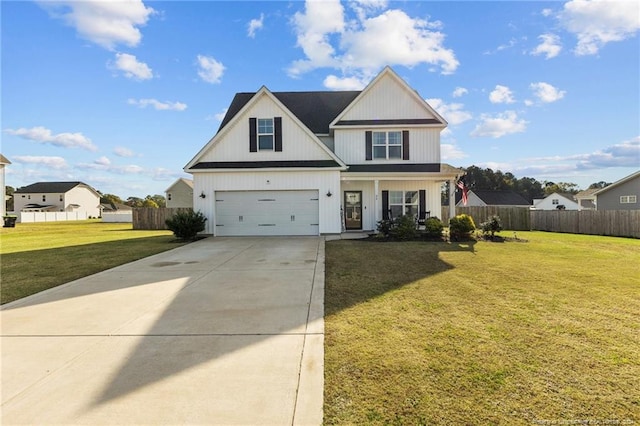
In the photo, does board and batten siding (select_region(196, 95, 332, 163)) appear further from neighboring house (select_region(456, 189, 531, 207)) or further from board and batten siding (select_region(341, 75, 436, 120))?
neighboring house (select_region(456, 189, 531, 207))

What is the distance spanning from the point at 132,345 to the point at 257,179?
40.4ft

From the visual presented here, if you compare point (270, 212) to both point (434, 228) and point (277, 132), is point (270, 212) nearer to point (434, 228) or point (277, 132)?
point (277, 132)

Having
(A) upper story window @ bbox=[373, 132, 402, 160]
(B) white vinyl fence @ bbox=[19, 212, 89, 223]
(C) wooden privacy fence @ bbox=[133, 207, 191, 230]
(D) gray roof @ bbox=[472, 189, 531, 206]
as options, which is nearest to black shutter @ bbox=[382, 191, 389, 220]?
(A) upper story window @ bbox=[373, 132, 402, 160]

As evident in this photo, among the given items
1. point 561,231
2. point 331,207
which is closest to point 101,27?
point 331,207

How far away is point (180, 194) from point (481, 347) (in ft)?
142

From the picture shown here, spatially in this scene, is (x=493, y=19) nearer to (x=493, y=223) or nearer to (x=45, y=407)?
(x=493, y=223)

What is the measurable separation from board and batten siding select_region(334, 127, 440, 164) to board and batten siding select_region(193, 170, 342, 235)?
220 centimetres

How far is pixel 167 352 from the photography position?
3.86m

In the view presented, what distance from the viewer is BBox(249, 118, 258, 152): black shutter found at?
1612 centimetres

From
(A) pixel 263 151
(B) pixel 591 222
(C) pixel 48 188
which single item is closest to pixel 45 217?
(C) pixel 48 188

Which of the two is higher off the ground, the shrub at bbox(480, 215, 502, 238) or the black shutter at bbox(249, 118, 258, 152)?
the black shutter at bbox(249, 118, 258, 152)

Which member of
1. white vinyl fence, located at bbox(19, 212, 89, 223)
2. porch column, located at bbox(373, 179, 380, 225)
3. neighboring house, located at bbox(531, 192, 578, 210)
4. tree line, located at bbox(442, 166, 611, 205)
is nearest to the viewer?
porch column, located at bbox(373, 179, 380, 225)

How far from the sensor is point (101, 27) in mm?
12359

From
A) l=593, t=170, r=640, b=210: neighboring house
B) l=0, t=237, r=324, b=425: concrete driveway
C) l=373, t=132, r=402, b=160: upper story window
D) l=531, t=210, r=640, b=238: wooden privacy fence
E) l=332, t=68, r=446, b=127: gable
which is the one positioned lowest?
l=0, t=237, r=324, b=425: concrete driveway
